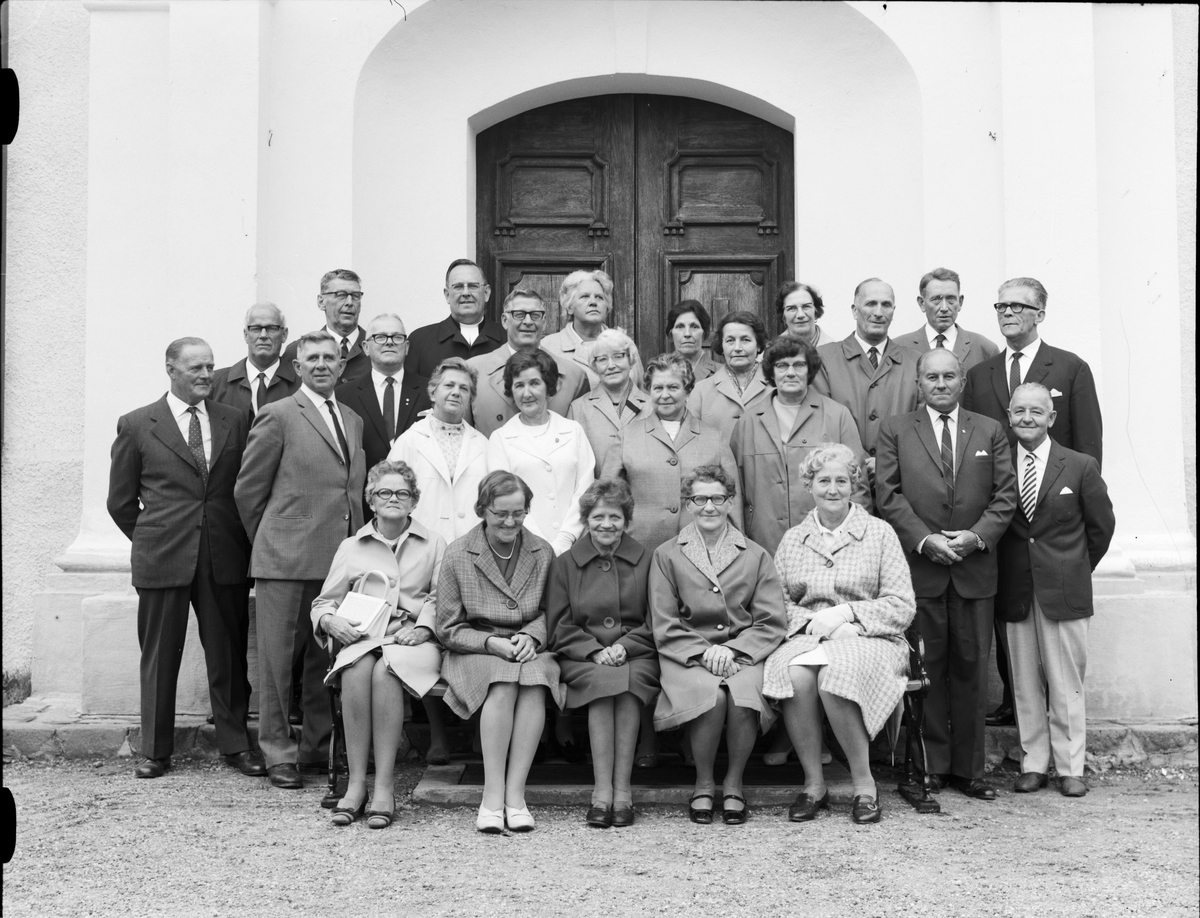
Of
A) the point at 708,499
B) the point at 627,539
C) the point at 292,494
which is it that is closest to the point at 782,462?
the point at 708,499

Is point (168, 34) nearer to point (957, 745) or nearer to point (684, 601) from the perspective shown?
point (684, 601)

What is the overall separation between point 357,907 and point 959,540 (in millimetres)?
2800

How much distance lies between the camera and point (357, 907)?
3.80 meters

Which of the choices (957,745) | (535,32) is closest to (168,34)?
(535,32)


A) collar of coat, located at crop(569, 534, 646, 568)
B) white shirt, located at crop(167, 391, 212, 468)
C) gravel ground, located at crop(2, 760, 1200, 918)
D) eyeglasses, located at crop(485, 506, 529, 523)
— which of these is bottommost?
gravel ground, located at crop(2, 760, 1200, 918)

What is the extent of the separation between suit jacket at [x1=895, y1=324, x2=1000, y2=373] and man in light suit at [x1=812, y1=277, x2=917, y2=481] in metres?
0.19

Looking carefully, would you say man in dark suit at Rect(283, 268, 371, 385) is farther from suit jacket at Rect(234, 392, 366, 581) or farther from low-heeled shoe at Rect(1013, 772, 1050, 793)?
low-heeled shoe at Rect(1013, 772, 1050, 793)

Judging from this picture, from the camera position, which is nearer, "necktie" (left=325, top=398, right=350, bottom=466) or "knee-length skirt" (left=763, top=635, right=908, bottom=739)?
"knee-length skirt" (left=763, top=635, right=908, bottom=739)

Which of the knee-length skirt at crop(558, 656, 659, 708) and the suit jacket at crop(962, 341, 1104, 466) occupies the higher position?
the suit jacket at crop(962, 341, 1104, 466)

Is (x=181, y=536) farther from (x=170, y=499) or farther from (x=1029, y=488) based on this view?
(x=1029, y=488)

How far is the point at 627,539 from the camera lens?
5105 mm

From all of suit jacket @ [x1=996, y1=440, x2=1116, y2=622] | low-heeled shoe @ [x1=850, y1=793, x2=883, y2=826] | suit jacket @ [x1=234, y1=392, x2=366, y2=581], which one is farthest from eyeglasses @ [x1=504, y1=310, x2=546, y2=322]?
low-heeled shoe @ [x1=850, y1=793, x2=883, y2=826]

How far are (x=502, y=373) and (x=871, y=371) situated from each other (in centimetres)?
173

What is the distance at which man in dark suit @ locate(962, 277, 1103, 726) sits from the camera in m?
5.64
